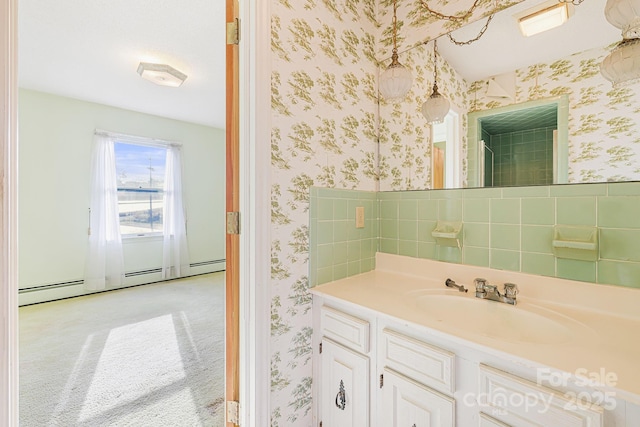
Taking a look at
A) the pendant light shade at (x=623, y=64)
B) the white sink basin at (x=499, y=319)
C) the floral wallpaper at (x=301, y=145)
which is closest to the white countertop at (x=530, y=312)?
the white sink basin at (x=499, y=319)

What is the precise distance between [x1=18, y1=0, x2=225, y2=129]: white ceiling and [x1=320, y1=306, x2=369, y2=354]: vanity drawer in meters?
2.16

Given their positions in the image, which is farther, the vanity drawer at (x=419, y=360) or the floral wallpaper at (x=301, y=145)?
the floral wallpaper at (x=301, y=145)

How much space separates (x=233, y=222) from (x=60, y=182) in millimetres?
3785

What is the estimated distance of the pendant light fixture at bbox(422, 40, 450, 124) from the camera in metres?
1.40

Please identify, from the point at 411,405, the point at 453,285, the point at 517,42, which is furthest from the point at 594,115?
the point at 411,405

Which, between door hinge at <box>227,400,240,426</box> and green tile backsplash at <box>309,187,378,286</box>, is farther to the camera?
green tile backsplash at <box>309,187,378,286</box>

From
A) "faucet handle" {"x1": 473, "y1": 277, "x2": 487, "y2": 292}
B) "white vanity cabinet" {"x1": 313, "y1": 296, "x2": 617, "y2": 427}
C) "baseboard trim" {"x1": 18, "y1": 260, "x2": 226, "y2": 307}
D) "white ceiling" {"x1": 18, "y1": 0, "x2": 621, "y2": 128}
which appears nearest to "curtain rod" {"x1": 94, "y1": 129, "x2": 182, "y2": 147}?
"white ceiling" {"x1": 18, "y1": 0, "x2": 621, "y2": 128}

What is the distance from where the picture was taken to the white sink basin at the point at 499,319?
889 mm

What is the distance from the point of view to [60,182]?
11.2ft

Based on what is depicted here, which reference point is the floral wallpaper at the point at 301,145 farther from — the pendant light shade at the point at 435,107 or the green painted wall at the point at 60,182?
the green painted wall at the point at 60,182

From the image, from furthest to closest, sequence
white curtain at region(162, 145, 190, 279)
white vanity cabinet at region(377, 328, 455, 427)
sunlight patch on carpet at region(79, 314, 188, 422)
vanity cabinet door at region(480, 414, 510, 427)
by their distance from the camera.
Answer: white curtain at region(162, 145, 190, 279), sunlight patch on carpet at region(79, 314, 188, 422), white vanity cabinet at region(377, 328, 455, 427), vanity cabinet door at region(480, 414, 510, 427)

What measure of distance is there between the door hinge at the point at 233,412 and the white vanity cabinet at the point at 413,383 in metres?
0.36

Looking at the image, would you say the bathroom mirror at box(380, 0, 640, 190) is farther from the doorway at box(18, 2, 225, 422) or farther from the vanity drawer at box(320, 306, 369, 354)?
the doorway at box(18, 2, 225, 422)

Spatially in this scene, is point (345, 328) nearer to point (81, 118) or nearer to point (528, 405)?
point (528, 405)
